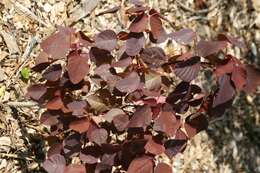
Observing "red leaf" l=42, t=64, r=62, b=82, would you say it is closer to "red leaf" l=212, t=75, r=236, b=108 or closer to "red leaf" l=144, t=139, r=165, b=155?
"red leaf" l=144, t=139, r=165, b=155

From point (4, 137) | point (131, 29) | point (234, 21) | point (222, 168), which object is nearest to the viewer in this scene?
point (131, 29)

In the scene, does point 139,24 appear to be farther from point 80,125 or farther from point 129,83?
point 80,125

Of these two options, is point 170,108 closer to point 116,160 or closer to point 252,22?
point 116,160

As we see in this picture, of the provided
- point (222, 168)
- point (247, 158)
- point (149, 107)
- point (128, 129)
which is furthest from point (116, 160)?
point (247, 158)

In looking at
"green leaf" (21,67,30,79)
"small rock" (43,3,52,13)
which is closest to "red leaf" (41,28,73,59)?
"green leaf" (21,67,30,79)

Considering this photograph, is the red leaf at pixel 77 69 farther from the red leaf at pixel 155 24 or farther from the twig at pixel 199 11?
the twig at pixel 199 11

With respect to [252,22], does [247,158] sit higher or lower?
lower

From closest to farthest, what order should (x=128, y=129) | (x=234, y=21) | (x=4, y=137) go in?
(x=128, y=129), (x=4, y=137), (x=234, y=21)
